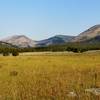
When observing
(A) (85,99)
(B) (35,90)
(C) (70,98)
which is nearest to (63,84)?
(B) (35,90)

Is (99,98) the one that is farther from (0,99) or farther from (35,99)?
(0,99)

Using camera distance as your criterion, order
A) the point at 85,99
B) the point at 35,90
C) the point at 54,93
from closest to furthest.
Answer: the point at 85,99
the point at 54,93
the point at 35,90

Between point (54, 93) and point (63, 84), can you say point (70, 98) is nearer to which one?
point (54, 93)


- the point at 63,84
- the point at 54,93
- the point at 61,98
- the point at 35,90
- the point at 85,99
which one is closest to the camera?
the point at 85,99

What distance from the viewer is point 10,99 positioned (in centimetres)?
1112

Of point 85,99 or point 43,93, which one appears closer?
point 85,99

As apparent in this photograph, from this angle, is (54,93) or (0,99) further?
A: (54,93)

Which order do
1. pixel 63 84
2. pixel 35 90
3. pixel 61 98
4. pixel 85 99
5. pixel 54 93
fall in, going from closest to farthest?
1. pixel 85 99
2. pixel 61 98
3. pixel 54 93
4. pixel 35 90
5. pixel 63 84

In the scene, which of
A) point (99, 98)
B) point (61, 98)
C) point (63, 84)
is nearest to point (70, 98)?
point (61, 98)

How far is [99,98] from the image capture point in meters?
10.4

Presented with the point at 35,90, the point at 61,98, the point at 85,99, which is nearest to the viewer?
the point at 85,99

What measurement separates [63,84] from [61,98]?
5.23 m

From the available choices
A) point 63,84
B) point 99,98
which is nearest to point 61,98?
point 99,98

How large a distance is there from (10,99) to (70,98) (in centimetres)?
198
